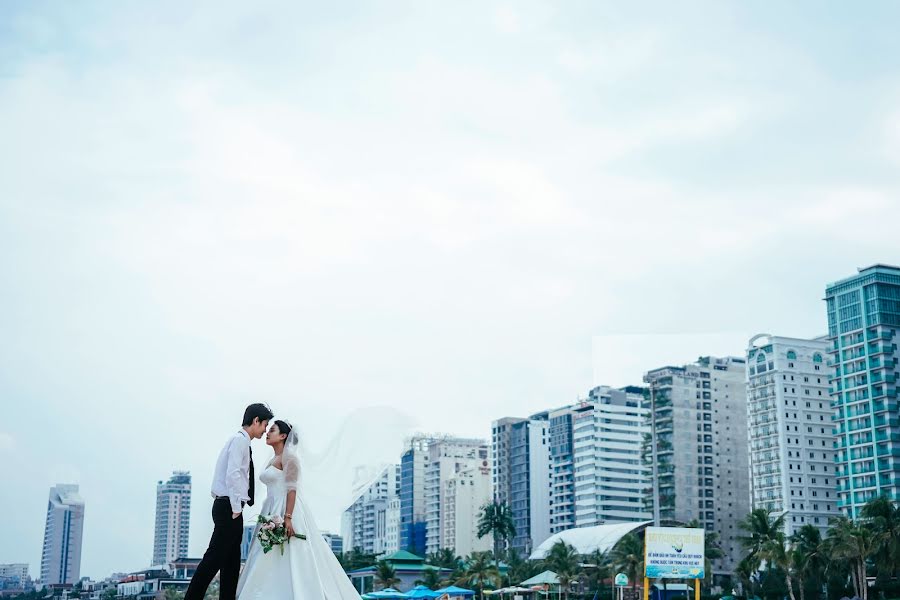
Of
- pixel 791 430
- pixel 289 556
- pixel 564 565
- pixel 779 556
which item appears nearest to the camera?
pixel 289 556

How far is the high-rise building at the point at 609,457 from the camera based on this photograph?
450ft

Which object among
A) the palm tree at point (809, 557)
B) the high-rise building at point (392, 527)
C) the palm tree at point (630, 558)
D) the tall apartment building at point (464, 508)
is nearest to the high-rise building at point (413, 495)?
the high-rise building at point (392, 527)

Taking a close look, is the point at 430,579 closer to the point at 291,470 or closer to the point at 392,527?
the point at 291,470

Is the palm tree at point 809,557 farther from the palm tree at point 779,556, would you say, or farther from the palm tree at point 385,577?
the palm tree at point 385,577

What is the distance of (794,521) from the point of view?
354 feet

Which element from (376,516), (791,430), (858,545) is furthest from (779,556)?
(376,516)

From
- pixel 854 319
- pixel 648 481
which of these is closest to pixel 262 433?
pixel 854 319

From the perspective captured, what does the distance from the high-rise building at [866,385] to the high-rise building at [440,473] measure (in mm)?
67894

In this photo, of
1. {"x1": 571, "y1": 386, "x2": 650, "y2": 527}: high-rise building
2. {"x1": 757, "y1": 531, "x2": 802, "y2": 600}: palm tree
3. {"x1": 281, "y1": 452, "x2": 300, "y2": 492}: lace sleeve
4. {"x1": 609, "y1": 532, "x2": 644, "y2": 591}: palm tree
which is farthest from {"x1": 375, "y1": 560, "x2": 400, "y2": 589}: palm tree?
{"x1": 281, "y1": 452, "x2": 300, "y2": 492}: lace sleeve

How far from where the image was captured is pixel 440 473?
165875mm

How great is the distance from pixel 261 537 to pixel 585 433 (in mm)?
135665

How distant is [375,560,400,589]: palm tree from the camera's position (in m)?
90.9

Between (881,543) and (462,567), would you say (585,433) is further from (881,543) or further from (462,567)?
(881,543)

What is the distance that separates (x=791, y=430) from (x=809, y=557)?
4822 cm
